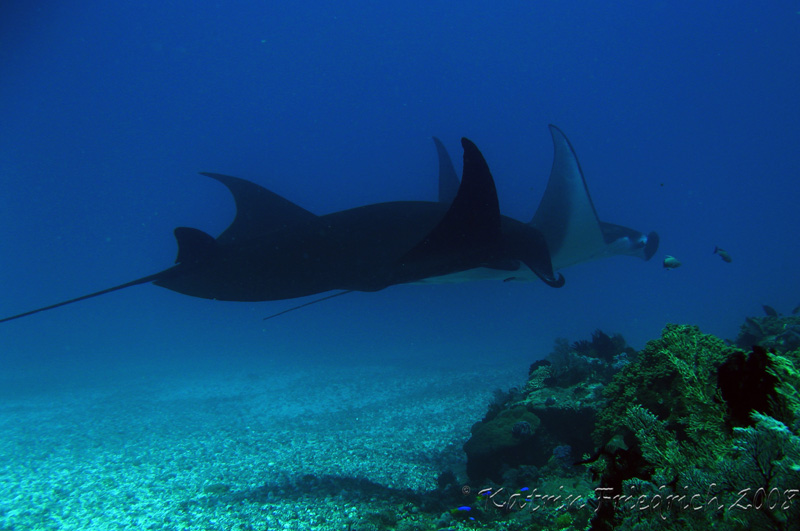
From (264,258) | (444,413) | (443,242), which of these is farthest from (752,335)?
(264,258)

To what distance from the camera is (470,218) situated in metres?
3.64

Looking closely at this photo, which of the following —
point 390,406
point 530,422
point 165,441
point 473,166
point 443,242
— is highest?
point 473,166

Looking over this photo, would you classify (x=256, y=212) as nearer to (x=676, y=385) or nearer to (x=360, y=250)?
(x=360, y=250)

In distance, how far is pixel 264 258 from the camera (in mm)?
3729

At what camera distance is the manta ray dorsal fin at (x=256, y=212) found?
4.86 meters

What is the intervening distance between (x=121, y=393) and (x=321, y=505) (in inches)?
691

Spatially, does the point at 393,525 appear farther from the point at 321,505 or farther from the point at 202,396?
the point at 202,396

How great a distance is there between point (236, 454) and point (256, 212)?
5716 millimetres

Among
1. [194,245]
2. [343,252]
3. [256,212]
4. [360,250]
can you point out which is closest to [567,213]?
[360,250]

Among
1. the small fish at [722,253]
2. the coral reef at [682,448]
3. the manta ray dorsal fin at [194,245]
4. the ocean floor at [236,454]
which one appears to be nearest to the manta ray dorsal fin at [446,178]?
the coral reef at [682,448]

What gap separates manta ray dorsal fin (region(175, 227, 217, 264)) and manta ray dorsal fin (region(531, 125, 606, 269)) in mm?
5164

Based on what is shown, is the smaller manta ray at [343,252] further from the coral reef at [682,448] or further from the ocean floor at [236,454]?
the ocean floor at [236,454]

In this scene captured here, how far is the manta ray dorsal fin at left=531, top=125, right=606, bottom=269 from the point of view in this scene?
19.7ft

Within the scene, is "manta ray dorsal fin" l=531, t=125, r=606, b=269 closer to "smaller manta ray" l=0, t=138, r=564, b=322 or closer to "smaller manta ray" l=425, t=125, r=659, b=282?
"smaller manta ray" l=425, t=125, r=659, b=282
